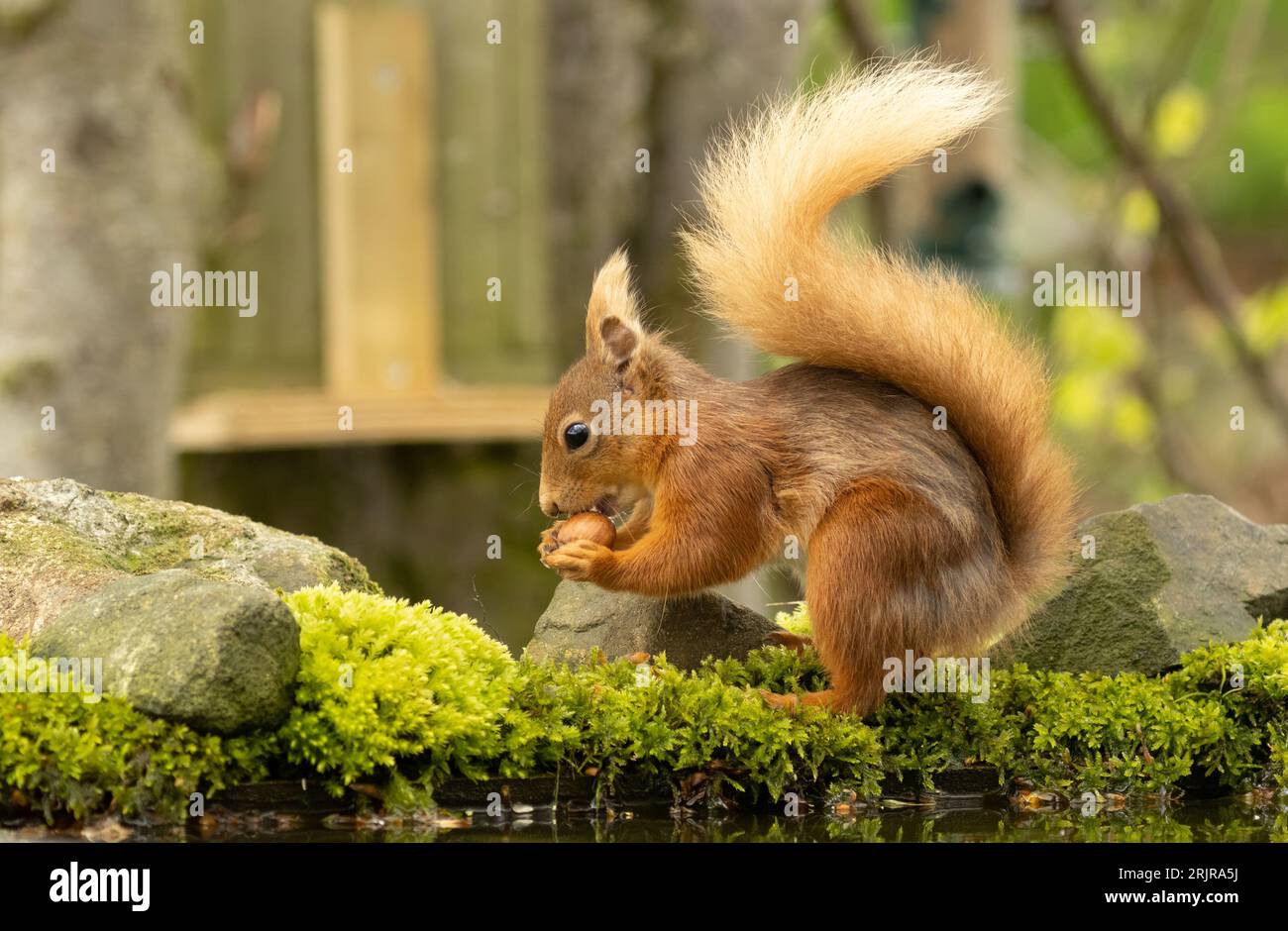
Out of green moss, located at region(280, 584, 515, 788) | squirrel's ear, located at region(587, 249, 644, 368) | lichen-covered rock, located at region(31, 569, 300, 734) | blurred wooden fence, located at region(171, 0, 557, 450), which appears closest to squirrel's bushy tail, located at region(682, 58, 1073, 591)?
squirrel's ear, located at region(587, 249, 644, 368)

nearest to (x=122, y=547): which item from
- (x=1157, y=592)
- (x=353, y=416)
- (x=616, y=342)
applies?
(x=616, y=342)

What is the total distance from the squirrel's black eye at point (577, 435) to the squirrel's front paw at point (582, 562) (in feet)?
0.92

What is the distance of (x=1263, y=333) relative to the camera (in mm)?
8641

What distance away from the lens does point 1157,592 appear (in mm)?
3273

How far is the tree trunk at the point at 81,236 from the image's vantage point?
472 cm

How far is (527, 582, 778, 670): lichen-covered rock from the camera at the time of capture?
127 inches

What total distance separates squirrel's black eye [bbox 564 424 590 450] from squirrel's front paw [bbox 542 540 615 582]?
28 cm

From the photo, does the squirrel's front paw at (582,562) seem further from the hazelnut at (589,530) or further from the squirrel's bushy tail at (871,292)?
the squirrel's bushy tail at (871,292)

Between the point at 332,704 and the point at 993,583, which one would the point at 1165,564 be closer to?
the point at 993,583

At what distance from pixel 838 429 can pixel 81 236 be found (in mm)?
2823

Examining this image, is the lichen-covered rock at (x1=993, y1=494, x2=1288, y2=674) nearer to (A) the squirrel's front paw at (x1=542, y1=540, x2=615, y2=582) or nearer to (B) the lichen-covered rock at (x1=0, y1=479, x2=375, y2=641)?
(A) the squirrel's front paw at (x1=542, y1=540, x2=615, y2=582)

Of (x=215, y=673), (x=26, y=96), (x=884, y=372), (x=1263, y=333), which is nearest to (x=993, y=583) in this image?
(x=884, y=372)

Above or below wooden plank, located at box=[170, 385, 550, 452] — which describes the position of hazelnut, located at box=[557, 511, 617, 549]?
below

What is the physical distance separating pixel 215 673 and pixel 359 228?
3.61 metres
